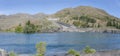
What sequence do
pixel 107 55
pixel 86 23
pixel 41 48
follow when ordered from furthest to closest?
pixel 86 23
pixel 107 55
pixel 41 48

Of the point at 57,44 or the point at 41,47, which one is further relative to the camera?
the point at 57,44

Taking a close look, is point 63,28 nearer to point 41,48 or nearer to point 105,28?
point 105,28

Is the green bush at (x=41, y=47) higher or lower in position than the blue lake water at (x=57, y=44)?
higher

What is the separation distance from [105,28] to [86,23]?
12614 millimetres

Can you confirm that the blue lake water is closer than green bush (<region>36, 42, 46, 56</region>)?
No

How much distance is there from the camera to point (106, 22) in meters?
160

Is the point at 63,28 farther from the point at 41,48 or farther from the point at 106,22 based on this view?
the point at 41,48

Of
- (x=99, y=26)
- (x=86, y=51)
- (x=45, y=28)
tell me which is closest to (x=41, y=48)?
(x=86, y=51)

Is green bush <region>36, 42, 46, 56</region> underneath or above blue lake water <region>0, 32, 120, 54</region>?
above

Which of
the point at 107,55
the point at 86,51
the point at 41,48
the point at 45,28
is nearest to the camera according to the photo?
the point at 41,48

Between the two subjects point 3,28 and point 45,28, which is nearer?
point 45,28

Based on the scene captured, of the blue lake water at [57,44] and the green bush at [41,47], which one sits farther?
the blue lake water at [57,44]

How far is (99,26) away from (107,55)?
134 m

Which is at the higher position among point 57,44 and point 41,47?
point 41,47
